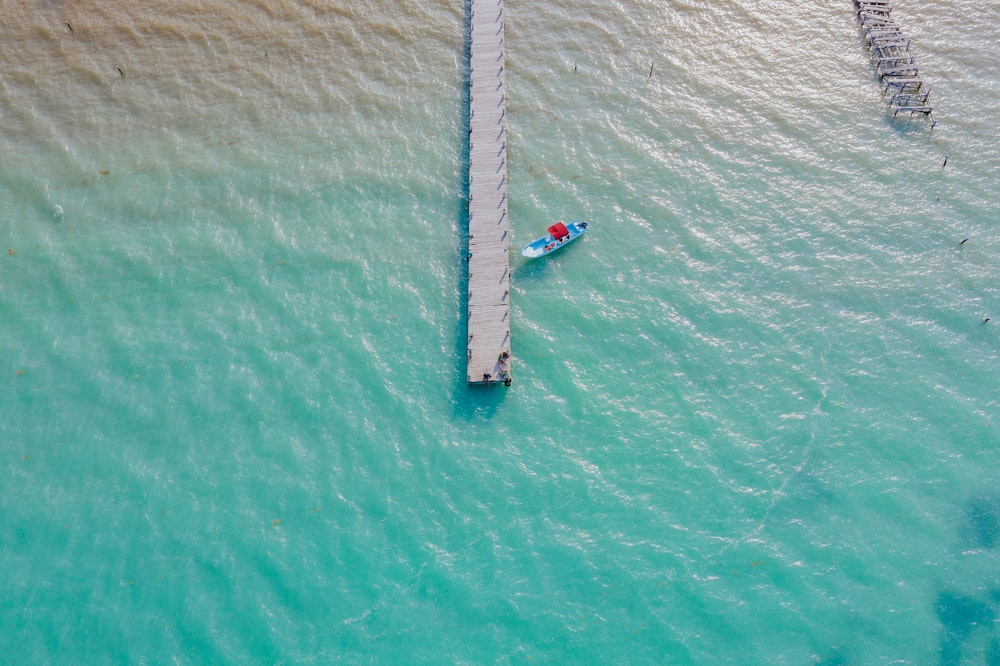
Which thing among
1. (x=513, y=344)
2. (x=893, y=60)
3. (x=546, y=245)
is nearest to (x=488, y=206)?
(x=546, y=245)

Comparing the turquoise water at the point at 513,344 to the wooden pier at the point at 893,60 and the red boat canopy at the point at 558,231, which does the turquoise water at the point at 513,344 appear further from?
the red boat canopy at the point at 558,231

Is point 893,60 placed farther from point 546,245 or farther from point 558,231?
point 546,245

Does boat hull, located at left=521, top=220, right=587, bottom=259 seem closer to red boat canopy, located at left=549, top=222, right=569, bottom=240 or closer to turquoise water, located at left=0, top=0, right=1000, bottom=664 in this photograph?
red boat canopy, located at left=549, top=222, right=569, bottom=240

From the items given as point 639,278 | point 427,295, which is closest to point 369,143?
point 427,295

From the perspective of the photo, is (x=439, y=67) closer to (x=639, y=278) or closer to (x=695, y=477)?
(x=639, y=278)

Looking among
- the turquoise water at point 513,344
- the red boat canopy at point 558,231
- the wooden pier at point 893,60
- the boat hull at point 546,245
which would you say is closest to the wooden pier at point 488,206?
the turquoise water at point 513,344

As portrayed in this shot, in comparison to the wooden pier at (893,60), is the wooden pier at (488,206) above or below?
below
